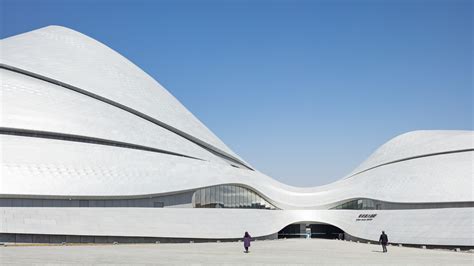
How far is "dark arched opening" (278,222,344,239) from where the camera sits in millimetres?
47750

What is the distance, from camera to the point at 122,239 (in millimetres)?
32594

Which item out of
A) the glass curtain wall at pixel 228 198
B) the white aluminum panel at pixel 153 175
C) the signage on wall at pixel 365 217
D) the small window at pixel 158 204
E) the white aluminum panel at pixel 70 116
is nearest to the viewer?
the white aluminum panel at pixel 153 175

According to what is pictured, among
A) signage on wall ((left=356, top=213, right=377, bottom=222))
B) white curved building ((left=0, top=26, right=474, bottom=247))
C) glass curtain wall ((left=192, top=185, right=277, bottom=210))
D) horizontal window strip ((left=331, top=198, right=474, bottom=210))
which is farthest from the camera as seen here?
signage on wall ((left=356, top=213, right=377, bottom=222))

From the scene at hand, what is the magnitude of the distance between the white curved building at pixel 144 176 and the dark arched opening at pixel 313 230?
0.15 meters

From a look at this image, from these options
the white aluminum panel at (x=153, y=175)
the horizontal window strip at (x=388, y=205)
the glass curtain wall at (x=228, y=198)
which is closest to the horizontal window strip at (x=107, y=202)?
the white aluminum panel at (x=153, y=175)

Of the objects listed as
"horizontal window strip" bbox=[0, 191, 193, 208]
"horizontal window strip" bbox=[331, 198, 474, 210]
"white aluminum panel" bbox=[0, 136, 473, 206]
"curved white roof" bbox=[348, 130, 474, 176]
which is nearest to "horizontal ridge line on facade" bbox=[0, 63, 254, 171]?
"white aluminum panel" bbox=[0, 136, 473, 206]

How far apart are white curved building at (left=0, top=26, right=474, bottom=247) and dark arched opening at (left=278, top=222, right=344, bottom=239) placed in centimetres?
15

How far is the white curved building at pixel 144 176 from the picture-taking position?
107 feet

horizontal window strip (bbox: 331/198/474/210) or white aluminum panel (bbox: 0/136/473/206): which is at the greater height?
white aluminum panel (bbox: 0/136/473/206)

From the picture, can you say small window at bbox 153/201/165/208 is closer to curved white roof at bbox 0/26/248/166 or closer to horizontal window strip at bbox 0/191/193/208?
horizontal window strip at bbox 0/191/193/208

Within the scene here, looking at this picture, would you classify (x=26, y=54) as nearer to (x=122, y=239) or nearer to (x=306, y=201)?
(x=122, y=239)

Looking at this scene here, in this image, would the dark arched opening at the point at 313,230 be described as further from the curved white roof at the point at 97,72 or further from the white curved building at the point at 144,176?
the curved white roof at the point at 97,72

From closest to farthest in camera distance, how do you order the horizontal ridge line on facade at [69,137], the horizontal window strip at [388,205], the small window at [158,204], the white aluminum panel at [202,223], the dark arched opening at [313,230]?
the white aluminum panel at [202,223]
the horizontal ridge line on facade at [69,137]
the small window at [158,204]
the horizontal window strip at [388,205]
the dark arched opening at [313,230]

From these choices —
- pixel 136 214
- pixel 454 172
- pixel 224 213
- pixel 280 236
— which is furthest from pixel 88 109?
pixel 454 172
